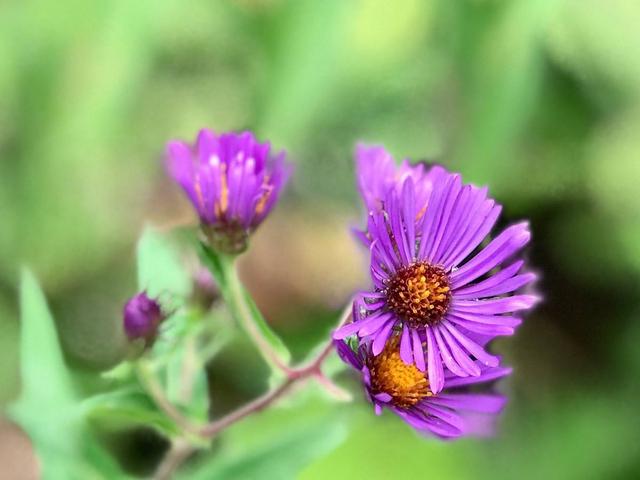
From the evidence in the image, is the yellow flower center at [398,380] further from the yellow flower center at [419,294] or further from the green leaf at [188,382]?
the green leaf at [188,382]

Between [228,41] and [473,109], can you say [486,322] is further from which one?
[228,41]

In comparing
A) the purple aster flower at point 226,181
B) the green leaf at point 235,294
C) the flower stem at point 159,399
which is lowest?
the flower stem at point 159,399

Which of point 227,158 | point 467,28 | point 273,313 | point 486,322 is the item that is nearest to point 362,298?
point 486,322

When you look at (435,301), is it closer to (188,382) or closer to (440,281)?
(440,281)

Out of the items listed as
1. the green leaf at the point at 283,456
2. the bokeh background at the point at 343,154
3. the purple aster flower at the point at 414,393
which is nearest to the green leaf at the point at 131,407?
the green leaf at the point at 283,456

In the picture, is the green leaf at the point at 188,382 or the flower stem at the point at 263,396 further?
the green leaf at the point at 188,382

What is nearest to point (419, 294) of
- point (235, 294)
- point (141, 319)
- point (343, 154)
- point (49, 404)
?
point (235, 294)
